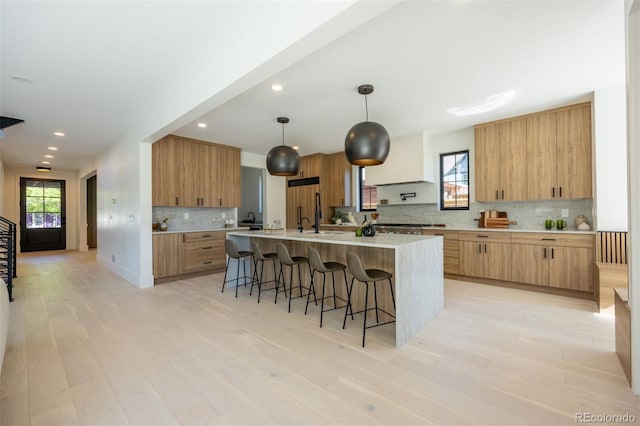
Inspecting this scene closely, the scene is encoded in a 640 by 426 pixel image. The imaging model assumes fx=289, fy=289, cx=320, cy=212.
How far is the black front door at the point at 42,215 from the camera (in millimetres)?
8547

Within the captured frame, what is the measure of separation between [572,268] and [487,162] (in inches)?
75.5

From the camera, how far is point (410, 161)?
5.48m

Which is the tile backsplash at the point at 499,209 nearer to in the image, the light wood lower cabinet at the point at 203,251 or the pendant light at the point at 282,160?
the pendant light at the point at 282,160

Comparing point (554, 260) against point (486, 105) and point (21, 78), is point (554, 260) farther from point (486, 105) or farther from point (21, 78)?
point (21, 78)

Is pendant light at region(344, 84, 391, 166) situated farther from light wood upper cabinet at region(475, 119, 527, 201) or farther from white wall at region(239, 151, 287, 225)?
white wall at region(239, 151, 287, 225)

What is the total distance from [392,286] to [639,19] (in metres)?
2.67

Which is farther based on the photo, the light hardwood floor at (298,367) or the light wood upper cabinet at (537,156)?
the light wood upper cabinet at (537,156)

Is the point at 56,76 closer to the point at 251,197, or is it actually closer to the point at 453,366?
the point at 453,366

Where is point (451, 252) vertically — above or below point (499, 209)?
below

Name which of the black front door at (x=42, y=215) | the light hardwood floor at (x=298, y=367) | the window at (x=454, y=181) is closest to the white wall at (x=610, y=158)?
the light hardwood floor at (x=298, y=367)

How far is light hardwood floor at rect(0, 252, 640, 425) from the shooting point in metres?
1.70

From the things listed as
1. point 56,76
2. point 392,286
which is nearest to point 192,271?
point 56,76

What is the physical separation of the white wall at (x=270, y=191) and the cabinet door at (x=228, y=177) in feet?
1.37

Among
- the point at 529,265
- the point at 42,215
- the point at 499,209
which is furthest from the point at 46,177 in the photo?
the point at 529,265
